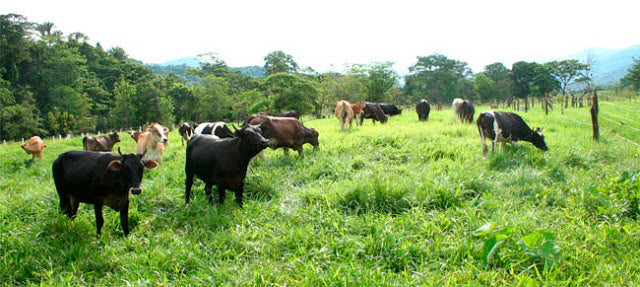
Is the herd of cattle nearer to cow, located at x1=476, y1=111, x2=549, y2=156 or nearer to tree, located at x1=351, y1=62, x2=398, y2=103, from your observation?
cow, located at x1=476, y1=111, x2=549, y2=156

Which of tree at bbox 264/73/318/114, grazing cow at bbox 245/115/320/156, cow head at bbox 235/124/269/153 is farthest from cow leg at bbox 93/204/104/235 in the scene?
tree at bbox 264/73/318/114

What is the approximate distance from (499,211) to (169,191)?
485cm

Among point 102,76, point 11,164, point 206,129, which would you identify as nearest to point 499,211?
point 206,129

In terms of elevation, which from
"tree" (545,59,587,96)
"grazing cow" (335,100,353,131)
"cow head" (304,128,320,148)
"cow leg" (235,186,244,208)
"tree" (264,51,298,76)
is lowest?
"cow leg" (235,186,244,208)

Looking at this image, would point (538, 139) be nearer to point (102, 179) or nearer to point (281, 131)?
point (281, 131)

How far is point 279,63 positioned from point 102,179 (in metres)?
66.8

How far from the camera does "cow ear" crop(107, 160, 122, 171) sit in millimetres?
3676

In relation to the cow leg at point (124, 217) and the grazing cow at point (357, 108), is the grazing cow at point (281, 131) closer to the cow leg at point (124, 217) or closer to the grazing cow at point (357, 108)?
the cow leg at point (124, 217)

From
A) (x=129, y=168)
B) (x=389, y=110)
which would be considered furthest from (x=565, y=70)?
(x=129, y=168)

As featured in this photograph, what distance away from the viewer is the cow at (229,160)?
472cm

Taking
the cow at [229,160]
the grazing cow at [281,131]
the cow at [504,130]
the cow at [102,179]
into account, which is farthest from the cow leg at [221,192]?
the cow at [504,130]

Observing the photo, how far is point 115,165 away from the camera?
3707 millimetres

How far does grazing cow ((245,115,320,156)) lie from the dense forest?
23.0 meters

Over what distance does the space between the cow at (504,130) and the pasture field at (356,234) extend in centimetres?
194
